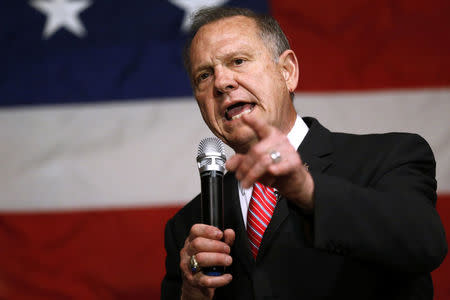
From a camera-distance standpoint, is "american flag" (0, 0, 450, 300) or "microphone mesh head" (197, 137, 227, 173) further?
"american flag" (0, 0, 450, 300)

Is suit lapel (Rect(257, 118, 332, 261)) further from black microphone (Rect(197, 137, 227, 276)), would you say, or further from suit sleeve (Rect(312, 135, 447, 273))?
suit sleeve (Rect(312, 135, 447, 273))

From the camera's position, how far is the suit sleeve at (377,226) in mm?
988

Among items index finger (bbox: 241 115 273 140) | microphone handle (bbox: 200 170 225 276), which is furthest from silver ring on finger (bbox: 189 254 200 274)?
index finger (bbox: 241 115 273 140)

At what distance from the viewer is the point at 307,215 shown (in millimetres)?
1019

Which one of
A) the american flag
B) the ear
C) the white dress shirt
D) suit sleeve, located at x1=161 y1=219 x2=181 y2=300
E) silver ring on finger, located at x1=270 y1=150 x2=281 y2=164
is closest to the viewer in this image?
silver ring on finger, located at x1=270 y1=150 x2=281 y2=164

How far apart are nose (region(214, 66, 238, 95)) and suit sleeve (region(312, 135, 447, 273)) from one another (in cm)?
64

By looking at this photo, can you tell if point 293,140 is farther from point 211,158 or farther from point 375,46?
point 375,46

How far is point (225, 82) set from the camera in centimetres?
159

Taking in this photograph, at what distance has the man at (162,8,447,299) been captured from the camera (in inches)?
38.9

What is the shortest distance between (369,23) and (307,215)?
182 centimetres

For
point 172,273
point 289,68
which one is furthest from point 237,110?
point 172,273

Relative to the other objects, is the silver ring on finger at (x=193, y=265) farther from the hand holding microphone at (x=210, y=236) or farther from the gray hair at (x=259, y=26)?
the gray hair at (x=259, y=26)

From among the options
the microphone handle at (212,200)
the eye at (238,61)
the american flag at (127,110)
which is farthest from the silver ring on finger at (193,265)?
the american flag at (127,110)

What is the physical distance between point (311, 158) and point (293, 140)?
0.59ft
